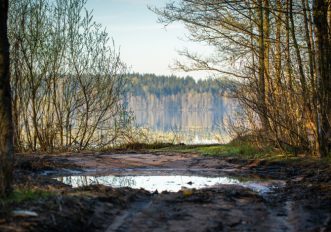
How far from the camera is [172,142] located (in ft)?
73.3

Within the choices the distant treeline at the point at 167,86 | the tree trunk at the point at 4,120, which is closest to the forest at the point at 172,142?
the tree trunk at the point at 4,120

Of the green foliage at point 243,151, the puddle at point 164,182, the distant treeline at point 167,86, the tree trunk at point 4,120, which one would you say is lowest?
the puddle at point 164,182

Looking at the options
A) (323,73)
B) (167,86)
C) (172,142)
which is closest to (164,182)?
(323,73)

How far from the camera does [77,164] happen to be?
13.8 meters

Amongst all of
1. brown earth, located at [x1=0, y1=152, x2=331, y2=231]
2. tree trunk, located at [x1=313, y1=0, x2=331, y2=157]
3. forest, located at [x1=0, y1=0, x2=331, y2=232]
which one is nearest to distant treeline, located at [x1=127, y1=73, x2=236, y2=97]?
forest, located at [x1=0, y1=0, x2=331, y2=232]

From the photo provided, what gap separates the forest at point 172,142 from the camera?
21.0ft

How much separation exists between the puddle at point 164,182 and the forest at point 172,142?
0.10ft

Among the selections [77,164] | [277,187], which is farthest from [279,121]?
[77,164]

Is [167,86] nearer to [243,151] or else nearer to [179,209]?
[243,151]

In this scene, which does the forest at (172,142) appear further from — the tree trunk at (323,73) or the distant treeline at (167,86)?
the distant treeline at (167,86)

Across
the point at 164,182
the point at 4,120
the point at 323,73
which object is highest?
the point at 323,73

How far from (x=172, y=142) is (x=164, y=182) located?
11.3 meters

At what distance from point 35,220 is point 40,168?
281 inches

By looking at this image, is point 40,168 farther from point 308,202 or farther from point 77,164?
point 308,202
